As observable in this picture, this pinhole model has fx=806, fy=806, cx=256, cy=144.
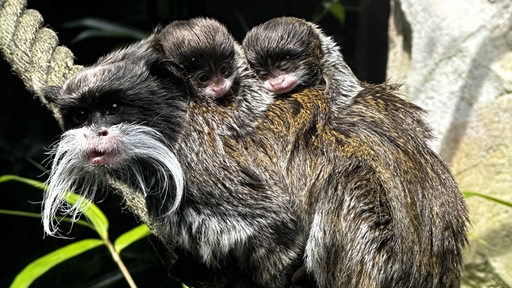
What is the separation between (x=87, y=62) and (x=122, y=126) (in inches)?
160

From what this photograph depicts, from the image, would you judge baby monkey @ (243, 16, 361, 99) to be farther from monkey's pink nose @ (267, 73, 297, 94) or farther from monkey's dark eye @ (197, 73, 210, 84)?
monkey's dark eye @ (197, 73, 210, 84)

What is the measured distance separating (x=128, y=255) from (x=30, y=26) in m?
2.49

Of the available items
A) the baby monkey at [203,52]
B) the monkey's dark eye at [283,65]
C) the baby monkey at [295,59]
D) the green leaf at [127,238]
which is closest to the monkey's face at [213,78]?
the baby monkey at [203,52]

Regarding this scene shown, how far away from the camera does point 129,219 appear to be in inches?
228

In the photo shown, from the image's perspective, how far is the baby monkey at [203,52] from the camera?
2.69 m

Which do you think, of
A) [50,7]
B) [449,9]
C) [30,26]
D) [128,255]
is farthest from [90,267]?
[449,9]

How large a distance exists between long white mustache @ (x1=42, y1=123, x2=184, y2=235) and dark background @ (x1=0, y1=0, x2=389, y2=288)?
2584mm

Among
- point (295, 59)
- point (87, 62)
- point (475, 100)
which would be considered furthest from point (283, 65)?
point (87, 62)

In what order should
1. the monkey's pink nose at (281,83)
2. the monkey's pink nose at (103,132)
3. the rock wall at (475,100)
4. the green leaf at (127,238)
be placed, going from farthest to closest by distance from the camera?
the rock wall at (475,100) < the green leaf at (127,238) < the monkey's pink nose at (281,83) < the monkey's pink nose at (103,132)

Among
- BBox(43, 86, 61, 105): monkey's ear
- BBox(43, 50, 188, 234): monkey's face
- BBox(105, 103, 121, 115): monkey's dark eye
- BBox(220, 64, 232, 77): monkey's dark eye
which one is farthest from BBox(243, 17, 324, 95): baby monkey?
BBox(43, 86, 61, 105): monkey's ear

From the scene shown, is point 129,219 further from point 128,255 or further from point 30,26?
point 30,26

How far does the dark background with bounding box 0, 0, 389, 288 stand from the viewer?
5461mm

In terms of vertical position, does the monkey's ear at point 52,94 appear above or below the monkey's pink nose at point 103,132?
above

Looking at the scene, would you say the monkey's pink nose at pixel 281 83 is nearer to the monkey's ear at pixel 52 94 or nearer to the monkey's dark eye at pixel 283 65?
the monkey's dark eye at pixel 283 65
